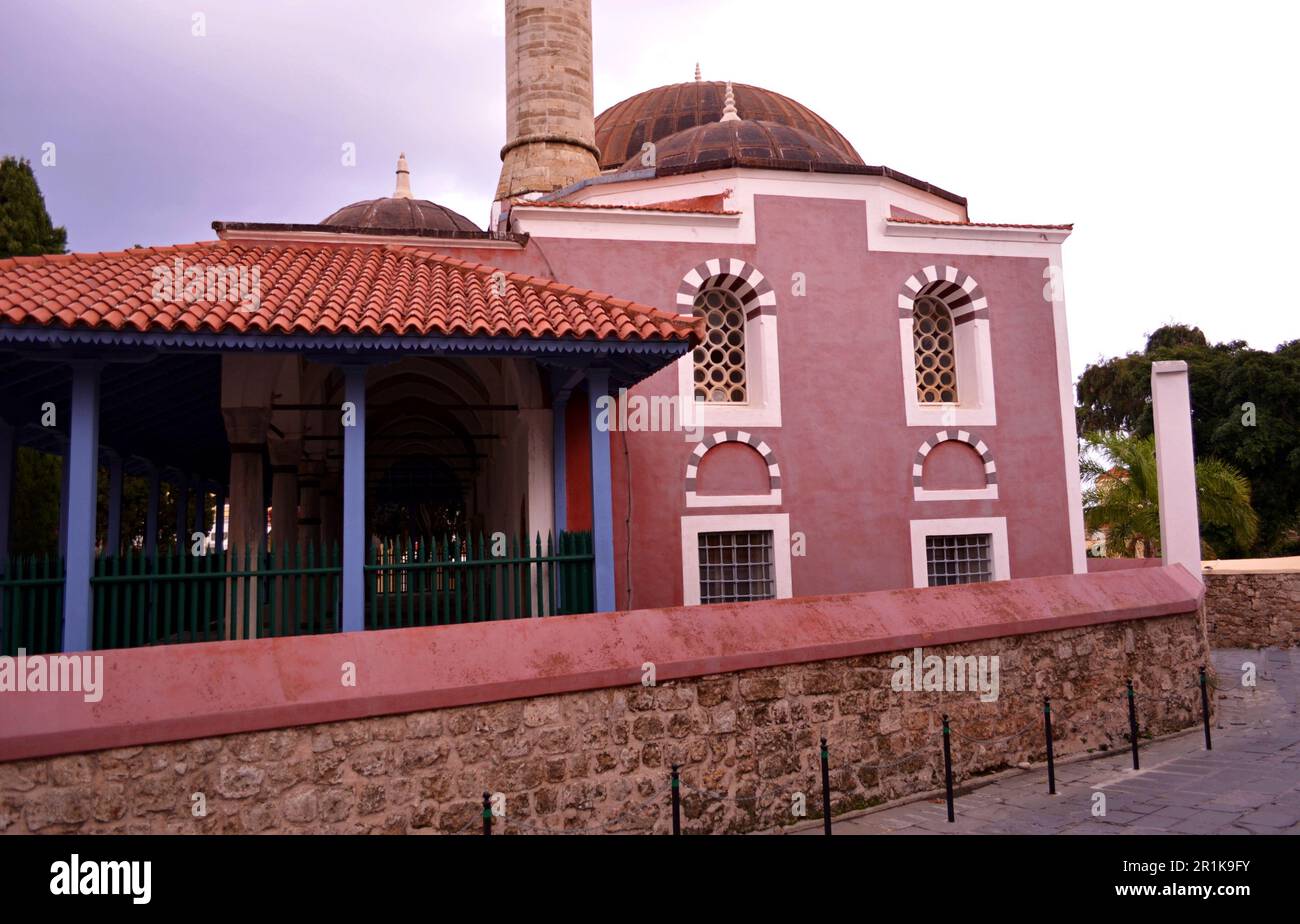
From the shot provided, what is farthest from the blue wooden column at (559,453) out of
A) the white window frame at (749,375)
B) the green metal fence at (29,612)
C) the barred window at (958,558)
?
the barred window at (958,558)

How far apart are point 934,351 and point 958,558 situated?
9.62 ft

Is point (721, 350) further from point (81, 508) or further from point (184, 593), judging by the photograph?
point (81, 508)

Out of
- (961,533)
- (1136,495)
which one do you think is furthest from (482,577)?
(1136,495)

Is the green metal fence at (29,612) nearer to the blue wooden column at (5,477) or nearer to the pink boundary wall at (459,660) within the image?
the pink boundary wall at (459,660)

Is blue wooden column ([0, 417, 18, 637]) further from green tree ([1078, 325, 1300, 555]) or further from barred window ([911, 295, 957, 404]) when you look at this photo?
green tree ([1078, 325, 1300, 555])

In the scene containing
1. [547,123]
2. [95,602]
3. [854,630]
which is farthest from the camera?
[547,123]

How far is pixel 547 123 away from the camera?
15.9 m

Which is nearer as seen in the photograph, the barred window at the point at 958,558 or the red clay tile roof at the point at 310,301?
the red clay tile roof at the point at 310,301

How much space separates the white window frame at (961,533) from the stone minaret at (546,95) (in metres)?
8.77

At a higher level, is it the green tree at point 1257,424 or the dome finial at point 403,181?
the dome finial at point 403,181

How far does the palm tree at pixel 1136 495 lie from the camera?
1688 centimetres
